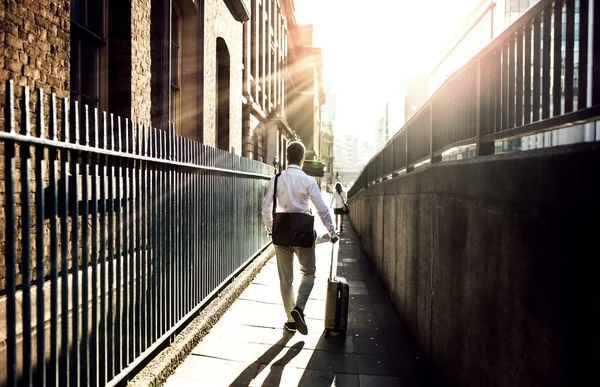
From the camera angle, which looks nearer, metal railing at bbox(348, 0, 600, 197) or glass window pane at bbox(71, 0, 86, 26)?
metal railing at bbox(348, 0, 600, 197)

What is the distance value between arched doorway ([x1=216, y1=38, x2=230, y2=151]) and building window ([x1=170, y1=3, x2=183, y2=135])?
3184mm

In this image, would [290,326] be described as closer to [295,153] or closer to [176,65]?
[295,153]

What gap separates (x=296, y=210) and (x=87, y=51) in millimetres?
3203

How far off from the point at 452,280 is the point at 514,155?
1.36 m

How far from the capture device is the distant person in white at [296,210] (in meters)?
5.16

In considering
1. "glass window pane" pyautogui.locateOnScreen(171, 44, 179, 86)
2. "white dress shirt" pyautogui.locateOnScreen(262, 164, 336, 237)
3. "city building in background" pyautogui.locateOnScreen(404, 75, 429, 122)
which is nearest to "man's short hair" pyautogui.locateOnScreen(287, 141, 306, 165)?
"white dress shirt" pyautogui.locateOnScreen(262, 164, 336, 237)

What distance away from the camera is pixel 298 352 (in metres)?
4.73

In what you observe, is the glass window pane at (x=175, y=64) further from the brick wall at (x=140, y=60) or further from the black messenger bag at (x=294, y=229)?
the black messenger bag at (x=294, y=229)

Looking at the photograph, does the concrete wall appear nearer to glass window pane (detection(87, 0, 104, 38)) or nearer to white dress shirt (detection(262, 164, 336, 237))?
white dress shirt (detection(262, 164, 336, 237))

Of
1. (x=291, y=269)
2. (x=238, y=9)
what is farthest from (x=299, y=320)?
(x=238, y=9)

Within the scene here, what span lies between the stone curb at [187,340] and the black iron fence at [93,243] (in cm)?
14

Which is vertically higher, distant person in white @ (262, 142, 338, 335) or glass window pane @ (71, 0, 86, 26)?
glass window pane @ (71, 0, 86, 26)

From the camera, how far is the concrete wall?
70.5 inches

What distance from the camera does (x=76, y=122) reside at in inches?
110
